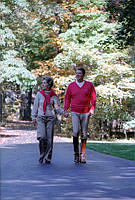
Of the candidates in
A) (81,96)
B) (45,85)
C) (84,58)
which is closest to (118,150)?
(81,96)

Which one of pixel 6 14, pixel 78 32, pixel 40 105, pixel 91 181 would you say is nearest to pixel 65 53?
pixel 78 32

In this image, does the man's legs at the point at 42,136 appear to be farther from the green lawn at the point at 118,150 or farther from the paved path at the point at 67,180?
the green lawn at the point at 118,150

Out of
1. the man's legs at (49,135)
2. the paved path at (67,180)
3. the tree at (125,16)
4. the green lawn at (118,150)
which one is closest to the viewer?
the paved path at (67,180)

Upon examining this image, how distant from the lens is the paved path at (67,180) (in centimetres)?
697

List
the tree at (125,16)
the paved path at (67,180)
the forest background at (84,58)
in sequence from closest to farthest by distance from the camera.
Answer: the paved path at (67,180)
the tree at (125,16)
the forest background at (84,58)

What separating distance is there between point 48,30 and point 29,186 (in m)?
25.5

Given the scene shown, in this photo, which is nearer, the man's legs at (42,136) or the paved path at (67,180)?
the paved path at (67,180)

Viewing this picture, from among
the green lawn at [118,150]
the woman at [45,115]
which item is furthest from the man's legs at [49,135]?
the green lawn at [118,150]

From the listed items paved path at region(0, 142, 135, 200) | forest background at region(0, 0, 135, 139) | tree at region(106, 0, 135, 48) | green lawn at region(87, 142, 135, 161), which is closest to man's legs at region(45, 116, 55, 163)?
paved path at region(0, 142, 135, 200)

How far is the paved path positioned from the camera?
697 centimetres

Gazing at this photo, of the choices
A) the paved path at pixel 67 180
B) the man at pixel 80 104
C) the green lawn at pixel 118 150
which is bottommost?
the paved path at pixel 67 180

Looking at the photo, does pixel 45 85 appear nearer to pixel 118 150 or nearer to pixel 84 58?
pixel 118 150

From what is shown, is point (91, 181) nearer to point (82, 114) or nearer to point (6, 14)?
point (82, 114)

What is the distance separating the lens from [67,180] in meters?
8.45
